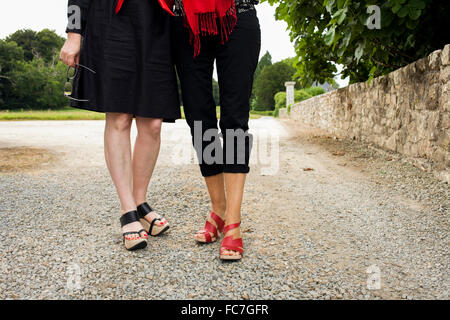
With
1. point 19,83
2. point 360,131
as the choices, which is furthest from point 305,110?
point 19,83

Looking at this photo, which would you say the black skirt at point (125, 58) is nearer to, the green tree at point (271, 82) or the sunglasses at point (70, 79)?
the sunglasses at point (70, 79)

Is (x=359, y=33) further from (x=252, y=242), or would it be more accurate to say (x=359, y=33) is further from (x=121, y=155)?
(x=121, y=155)

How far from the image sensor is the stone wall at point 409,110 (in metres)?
3.15

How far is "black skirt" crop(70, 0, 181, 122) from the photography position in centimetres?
160

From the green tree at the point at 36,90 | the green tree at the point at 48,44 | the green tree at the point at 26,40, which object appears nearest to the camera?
the green tree at the point at 36,90

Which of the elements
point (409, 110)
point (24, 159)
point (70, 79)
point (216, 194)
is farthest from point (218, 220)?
point (24, 159)

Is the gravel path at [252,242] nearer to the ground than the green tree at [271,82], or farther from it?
nearer to the ground

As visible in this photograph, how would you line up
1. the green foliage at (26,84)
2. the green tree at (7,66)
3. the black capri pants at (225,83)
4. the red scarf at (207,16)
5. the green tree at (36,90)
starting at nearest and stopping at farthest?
the red scarf at (207,16) < the black capri pants at (225,83) < the green tree at (36,90) < the green foliage at (26,84) < the green tree at (7,66)

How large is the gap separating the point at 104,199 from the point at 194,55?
160cm

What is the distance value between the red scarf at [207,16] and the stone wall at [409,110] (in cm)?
249

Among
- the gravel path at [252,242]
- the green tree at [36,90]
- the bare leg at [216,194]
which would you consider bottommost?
the gravel path at [252,242]

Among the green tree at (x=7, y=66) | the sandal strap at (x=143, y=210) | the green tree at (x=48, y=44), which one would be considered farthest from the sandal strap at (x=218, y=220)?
the green tree at (x=48, y=44)

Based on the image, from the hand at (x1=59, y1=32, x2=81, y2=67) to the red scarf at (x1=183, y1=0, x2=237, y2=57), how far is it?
0.54m

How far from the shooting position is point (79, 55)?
164 cm
